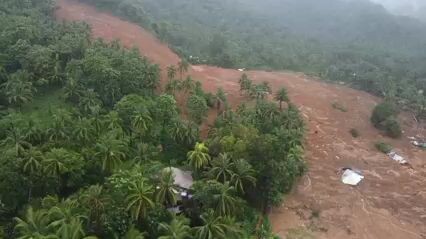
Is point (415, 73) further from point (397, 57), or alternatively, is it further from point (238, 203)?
point (238, 203)

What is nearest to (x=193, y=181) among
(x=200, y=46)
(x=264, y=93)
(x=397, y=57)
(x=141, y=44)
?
(x=264, y=93)

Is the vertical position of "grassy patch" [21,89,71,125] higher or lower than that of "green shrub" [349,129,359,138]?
lower

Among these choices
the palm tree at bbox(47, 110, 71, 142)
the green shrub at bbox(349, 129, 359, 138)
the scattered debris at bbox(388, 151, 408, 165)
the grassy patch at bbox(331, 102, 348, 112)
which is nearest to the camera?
the palm tree at bbox(47, 110, 71, 142)

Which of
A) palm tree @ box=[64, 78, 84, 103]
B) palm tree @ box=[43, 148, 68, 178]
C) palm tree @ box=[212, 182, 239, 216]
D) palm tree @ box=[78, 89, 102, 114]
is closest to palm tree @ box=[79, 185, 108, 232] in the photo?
palm tree @ box=[43, 148, 68, 178]

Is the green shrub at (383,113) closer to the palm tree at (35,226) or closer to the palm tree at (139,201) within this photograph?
the palm tree at (139,201)

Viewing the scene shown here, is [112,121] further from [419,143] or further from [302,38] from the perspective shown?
[302,38]

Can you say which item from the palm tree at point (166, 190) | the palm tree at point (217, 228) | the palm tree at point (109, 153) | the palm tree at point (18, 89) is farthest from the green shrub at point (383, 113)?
the palm tree at point (18, 89)

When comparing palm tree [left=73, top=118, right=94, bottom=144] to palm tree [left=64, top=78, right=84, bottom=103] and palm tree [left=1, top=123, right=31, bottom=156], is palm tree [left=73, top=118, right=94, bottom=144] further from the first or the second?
palm tree [left=64, top=78, right=84, bottom=103]
